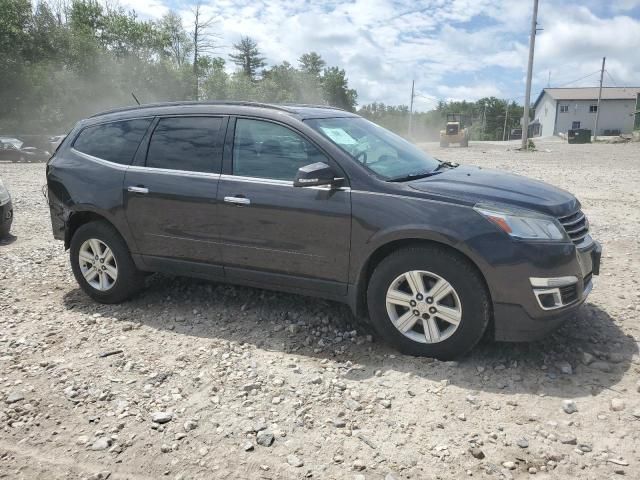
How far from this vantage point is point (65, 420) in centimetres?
316

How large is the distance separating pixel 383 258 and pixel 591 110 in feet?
255

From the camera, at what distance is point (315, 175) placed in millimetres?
3672

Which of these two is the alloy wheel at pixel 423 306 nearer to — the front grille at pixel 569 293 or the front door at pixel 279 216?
the front door at pixel 279 216

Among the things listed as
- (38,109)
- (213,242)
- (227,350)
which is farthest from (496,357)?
(38,109)

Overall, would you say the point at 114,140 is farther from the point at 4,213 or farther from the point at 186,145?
the point at 4,213

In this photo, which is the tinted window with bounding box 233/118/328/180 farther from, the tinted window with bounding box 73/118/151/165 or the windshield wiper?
the tinted window with bounding box 73/118/151/165

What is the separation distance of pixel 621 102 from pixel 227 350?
78.8 m

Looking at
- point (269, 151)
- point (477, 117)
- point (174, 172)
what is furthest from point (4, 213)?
point (477, 117)

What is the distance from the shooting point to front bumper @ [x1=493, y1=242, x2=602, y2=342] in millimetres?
3363

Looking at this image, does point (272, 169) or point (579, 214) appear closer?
point (579, 214)

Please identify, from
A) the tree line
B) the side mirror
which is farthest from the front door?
the tree line

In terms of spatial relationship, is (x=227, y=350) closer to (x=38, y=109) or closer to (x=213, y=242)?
(x=213, y=242)

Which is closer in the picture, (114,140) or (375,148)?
(375,148)

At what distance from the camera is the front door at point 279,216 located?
12.7ft
